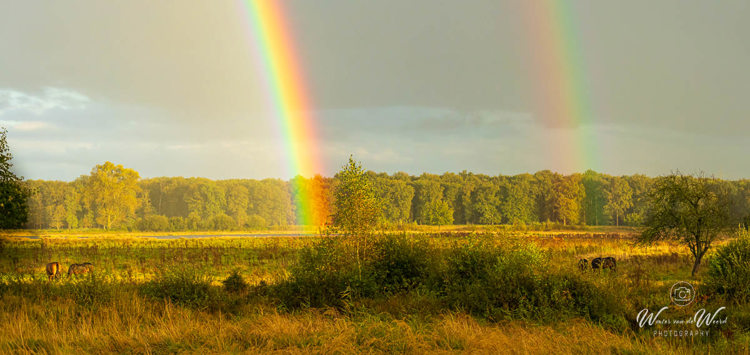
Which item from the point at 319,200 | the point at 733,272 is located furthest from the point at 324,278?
the point at 319,200

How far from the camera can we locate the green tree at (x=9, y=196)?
3212 cm

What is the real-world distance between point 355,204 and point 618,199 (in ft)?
400

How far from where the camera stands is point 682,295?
19.5 metres

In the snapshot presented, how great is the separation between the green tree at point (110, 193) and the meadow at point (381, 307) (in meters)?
98.5

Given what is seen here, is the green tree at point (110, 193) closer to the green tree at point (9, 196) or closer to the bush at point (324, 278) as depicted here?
the green tree at point (9, 196)

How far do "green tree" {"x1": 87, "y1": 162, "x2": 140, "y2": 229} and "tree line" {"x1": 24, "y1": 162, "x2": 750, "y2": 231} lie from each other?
0.64 feet

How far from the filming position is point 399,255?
72.1ft

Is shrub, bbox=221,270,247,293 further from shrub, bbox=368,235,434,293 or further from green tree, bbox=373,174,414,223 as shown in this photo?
green tree, bbox=373,174,414,223

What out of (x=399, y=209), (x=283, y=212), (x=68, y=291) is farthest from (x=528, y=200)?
(x=68, y=291)

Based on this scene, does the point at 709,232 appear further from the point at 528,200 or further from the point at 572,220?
the point at 528,200

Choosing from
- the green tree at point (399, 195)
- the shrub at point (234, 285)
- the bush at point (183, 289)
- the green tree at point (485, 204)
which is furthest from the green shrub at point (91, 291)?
the green tree at point (399, 195)

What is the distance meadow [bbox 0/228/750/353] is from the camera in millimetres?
9617

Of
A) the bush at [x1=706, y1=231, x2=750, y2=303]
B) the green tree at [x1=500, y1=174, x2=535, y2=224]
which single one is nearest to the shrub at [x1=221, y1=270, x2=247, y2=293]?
the bush at [x1=706, y1=231, x2=750, y2=303]

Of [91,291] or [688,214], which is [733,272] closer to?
[688,214]
